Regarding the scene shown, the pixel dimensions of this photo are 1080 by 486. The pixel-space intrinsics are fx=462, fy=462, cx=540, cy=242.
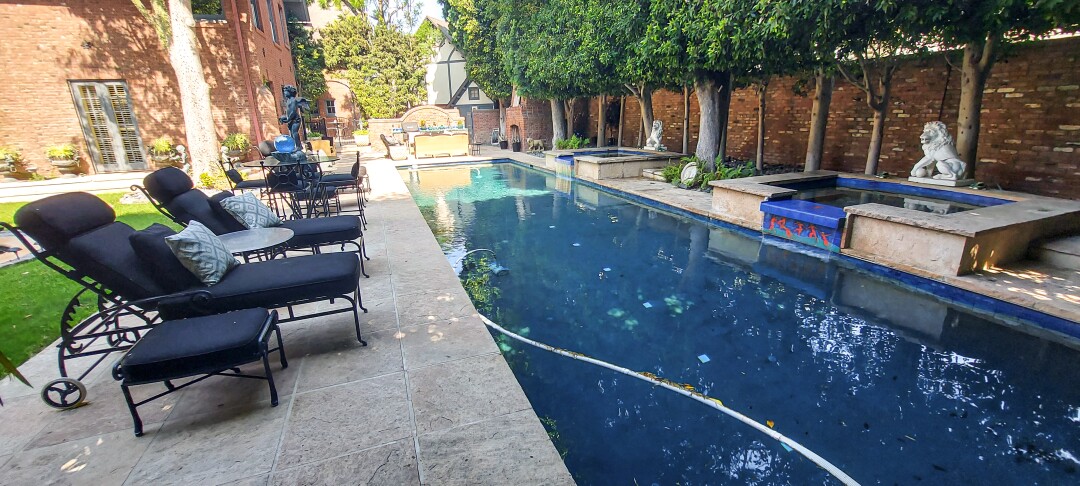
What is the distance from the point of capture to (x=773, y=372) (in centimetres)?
350

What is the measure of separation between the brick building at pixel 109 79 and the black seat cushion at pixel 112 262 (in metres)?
12.4

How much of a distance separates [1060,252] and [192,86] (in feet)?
48.3

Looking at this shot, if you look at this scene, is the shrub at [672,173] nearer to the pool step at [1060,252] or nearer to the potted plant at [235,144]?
the pool step at [1060,252]

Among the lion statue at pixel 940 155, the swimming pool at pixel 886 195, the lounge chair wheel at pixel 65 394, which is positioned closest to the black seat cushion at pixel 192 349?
the lounge chair wheel at pixel 65 394

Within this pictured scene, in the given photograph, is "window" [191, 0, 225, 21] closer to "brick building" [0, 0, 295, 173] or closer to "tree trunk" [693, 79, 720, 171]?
"brick building" [0, 0, 295, 173]

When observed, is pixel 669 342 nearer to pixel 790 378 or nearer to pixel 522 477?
pixel 790 378

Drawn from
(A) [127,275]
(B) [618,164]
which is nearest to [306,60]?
(B) [618,164]

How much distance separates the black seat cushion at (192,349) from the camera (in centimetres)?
234

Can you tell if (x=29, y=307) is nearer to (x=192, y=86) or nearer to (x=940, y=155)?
(x=192, y=86)

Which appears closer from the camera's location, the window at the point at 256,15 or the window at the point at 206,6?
the window at the point at 256,15

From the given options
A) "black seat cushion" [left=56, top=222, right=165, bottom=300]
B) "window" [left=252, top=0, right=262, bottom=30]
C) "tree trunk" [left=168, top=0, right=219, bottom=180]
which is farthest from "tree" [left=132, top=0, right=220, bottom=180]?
"black seat cushion" [left=56, top=222, right=165, bottom=300]

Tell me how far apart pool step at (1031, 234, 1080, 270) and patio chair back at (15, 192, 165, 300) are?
329 inches

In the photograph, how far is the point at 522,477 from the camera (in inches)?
86.3

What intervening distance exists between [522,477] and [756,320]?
3058mm
